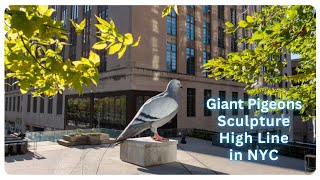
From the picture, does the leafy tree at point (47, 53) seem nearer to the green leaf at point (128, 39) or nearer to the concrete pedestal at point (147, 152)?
the green leaf at point (128, 39)

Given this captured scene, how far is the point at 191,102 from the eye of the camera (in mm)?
27062

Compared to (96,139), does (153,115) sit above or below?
above

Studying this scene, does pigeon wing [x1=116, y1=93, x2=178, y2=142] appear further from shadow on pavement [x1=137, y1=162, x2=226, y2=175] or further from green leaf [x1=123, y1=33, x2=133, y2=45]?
green leaf [x1=123, y1=33, x2=133, y2=45]

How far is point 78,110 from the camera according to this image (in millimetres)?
29969

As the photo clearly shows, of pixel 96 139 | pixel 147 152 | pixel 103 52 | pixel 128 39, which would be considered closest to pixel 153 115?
pixel 147 152

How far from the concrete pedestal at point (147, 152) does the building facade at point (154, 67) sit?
10496 mm

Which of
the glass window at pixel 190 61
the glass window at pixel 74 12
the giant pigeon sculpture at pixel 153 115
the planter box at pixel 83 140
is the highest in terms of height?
the glass window at pixel 74 12

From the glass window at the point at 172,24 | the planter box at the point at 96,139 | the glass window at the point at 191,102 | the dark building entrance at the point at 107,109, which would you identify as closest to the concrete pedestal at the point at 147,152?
the planter box at the point at 96,139

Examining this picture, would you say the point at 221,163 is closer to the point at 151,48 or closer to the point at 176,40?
the point at 151,48

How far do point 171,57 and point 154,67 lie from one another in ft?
7.13

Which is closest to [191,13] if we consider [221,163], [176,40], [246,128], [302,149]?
[176,40]

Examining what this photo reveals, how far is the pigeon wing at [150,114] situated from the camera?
10.1 meters

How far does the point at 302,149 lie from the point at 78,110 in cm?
2224

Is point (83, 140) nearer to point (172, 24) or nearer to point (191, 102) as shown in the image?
point (191, 102)
